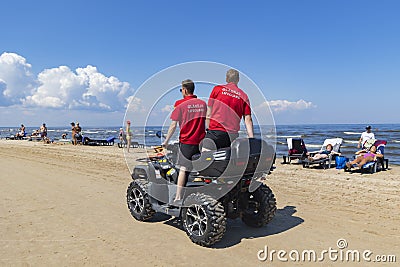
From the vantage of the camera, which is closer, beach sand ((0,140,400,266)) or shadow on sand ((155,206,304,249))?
beach sand ((0,140,400,266))

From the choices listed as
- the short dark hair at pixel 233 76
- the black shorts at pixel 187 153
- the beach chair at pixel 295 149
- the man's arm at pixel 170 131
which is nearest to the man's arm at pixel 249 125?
the short dark hair at pixel 233 76

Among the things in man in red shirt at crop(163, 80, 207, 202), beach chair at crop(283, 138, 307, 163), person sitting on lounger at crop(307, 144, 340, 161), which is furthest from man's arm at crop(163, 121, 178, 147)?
beach chair at crop(283, 138, 307, 163)

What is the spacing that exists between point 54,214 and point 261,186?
4.01 metres

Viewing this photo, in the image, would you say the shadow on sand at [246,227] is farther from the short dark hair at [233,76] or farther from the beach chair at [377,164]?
the beach chair at [377,164]

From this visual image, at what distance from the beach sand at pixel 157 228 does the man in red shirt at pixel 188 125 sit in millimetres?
1036

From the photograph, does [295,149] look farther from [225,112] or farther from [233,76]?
[225,112]

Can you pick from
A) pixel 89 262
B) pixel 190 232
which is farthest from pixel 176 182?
pixel 89 262

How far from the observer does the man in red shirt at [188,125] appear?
4.80m

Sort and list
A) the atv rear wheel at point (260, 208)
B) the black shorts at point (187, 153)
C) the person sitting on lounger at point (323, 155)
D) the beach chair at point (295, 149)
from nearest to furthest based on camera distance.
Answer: the black shorts at point (187, 153)
the atv rear wheel at point (260, 208)
the person sitting on lounger at point (323, 155)
the beach chair at point (295, 149)

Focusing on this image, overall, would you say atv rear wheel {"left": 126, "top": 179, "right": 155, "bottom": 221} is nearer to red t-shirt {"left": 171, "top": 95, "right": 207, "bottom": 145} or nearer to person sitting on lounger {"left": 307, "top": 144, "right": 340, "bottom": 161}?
red t-shirt {"left": 171, "top": 95, "right": 207, "bottom": 145}

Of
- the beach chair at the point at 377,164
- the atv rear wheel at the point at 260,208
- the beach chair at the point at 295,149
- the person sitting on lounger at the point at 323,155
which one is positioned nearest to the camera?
the atv rear wheel at the point at 260,208

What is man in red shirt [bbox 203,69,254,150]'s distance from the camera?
4656mm

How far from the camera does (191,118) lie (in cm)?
485

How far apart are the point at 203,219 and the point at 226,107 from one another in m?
1.69
